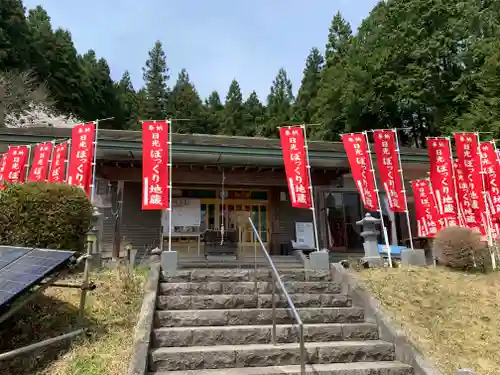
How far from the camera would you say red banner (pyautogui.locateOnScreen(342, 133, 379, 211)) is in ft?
33.1

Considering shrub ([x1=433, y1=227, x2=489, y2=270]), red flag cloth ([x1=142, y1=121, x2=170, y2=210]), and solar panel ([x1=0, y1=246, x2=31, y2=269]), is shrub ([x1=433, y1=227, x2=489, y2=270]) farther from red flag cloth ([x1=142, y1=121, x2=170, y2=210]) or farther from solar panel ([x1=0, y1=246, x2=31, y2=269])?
solar panel ([x1=0, y1=246, x2=31, y2=269])

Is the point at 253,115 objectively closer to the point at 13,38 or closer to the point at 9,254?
the point at 13,38

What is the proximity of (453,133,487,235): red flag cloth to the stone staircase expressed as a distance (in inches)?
205

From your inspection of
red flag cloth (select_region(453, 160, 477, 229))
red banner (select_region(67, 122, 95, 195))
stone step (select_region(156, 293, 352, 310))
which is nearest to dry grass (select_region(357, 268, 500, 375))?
stone step (select_region(156, 293, 352, 310))

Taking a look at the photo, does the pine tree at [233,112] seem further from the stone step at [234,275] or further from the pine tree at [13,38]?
the stone step at [234,275]

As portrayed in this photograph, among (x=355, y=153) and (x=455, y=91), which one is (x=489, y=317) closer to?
(x=355, y=153)

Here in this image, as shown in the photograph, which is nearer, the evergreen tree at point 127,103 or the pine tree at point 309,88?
the pine tree at point 309,88

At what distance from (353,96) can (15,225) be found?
25.8 m

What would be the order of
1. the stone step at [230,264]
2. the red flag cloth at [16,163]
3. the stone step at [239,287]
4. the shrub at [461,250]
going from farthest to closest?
the red flag cloth at [16,163]
the stone step at [230,264]
the shrub at [461,250]
the stone step at [239,287]

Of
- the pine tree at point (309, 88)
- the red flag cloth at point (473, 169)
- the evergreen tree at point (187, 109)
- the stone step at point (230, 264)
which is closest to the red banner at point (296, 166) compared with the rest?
the stone step at point (230, 264)

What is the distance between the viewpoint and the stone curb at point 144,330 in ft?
14.8

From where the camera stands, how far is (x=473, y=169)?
10.6m

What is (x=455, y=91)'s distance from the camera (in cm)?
2595

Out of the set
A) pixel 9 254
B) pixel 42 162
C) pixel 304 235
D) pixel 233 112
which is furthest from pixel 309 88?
pixel 9 254
